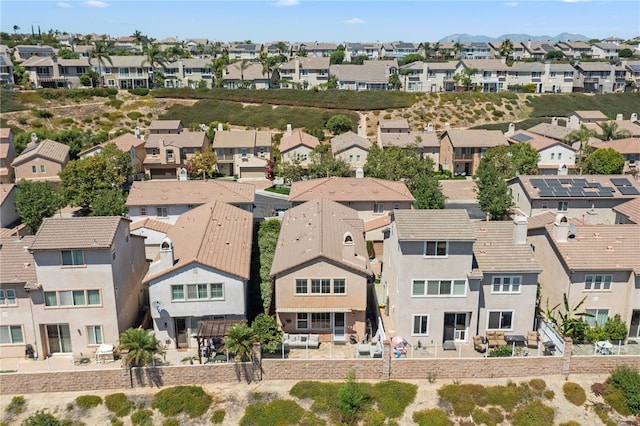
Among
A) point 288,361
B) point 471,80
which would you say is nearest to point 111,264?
point 288,361

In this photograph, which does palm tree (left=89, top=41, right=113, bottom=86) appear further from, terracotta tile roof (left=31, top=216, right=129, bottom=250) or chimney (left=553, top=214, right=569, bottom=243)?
chimney (left=553, top=214, right=569, bottom=243)

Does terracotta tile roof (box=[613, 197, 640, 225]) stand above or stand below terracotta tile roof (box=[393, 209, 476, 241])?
below

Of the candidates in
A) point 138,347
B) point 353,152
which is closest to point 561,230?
point 138,347

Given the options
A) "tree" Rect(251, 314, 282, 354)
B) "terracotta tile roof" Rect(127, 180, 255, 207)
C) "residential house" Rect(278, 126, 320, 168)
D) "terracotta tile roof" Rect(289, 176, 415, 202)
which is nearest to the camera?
"tree" Rect(251, 314, 282, 354)

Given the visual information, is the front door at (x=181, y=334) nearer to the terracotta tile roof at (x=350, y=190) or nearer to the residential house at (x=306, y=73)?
the terracotta tile roof at (x=350, y=190)

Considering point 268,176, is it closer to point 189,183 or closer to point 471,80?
point 189,183

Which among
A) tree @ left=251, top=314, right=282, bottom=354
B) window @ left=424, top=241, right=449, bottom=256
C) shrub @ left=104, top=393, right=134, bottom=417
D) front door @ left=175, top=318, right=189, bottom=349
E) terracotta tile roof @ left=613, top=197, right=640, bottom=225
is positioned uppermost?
window @ left=424, top=241, right=449, bottom=256

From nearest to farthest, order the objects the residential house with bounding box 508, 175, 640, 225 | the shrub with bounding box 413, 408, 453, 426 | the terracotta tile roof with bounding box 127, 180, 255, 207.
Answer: the shrub with bounding box 413, 408, 453, 426 < the residential house with bounding box 508, 175, 640, 225 < the terracotta tile roof with bounding box 127, 180, 255, 207

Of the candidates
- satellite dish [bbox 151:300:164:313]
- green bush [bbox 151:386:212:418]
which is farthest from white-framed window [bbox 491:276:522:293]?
satellite dish [bbox 151:300:164:313]
